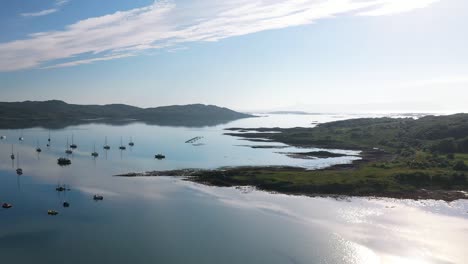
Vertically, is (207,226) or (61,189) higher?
(61,189)

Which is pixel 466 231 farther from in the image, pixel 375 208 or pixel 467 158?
pixel 467 158

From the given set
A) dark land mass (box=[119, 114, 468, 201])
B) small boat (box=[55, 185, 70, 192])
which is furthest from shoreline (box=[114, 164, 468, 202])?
small boat (box=[55, 185, 70, 192])

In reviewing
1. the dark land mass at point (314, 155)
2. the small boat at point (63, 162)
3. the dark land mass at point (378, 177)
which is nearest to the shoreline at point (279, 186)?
the dark land mass at point (378, 177)

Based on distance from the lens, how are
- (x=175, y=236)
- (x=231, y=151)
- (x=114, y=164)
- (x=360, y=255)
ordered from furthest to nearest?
(x=231, y=151)
(x=114, y=164)
(x=175, y=236)
(x=360, y=255)

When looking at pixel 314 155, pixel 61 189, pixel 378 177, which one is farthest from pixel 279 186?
pixel 314 155

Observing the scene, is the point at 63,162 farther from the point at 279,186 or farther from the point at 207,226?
the point at 207,226

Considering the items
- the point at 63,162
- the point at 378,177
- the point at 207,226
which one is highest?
the point at 63,162

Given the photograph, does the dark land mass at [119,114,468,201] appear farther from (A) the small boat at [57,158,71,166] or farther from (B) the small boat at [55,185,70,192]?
(A) the small boat at [57,158,71,166]

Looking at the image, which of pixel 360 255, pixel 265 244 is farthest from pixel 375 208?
pixel 265 244

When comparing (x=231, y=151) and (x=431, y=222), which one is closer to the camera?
(x=431, y=222)
